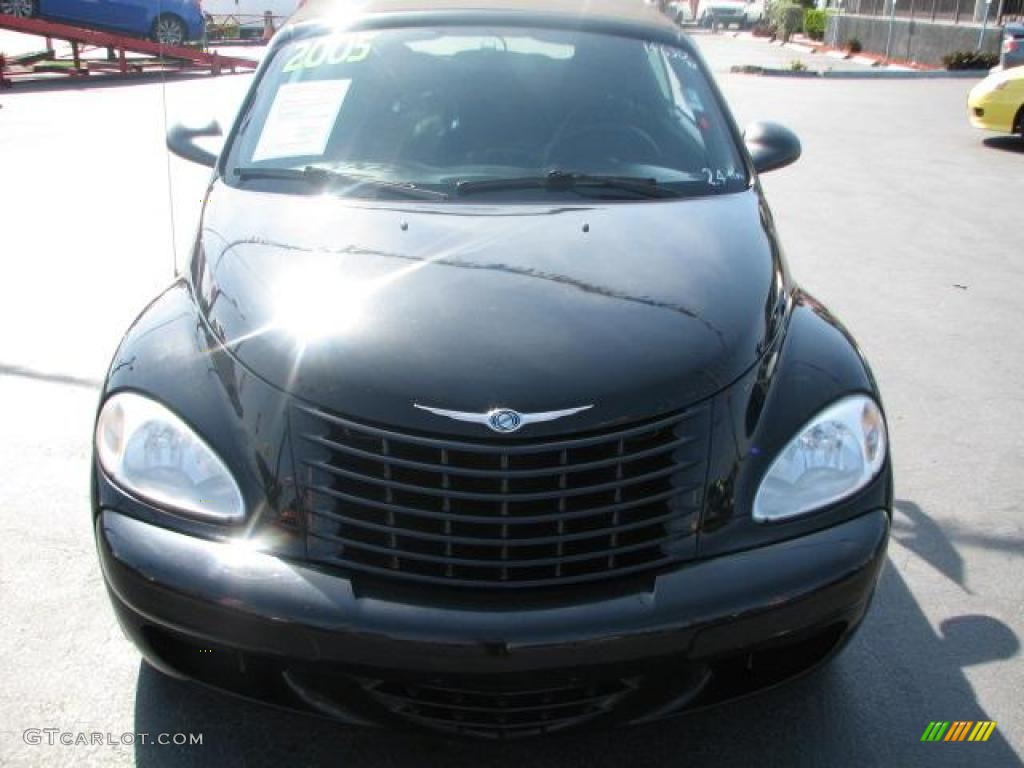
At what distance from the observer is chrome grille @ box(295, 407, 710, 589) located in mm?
2246

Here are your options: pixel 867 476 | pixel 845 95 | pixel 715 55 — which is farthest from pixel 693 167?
pixel 715 55

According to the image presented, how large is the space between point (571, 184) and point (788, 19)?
145 ft

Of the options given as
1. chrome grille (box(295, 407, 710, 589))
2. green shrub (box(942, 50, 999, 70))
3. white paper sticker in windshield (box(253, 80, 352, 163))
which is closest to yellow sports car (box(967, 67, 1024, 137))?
white paper sticker in windshield (box(253, 80, 352, 163))

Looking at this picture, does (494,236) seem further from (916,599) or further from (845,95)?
(845,95)

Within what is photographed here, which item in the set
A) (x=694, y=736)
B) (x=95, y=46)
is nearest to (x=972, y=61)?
(x=95, y=46)

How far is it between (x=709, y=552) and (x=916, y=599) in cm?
139

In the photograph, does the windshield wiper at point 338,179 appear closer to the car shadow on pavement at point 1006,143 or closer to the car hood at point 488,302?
the car hood at point 488,302

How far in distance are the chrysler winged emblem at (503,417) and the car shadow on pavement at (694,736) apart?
814mm

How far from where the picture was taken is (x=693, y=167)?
11.8ft

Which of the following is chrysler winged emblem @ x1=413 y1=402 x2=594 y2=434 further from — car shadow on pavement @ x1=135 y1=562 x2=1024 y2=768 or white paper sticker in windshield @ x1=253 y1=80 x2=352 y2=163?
white paper sticker in windshield @ x1=253 y1=80 x2=352 y2=163

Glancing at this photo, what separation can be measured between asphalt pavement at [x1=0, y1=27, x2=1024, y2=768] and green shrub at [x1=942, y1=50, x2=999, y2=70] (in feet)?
56.5

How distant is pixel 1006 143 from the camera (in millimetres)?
13711

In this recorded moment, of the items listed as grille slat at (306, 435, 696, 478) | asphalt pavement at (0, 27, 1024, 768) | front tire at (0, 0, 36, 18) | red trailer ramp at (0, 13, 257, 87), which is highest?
grille slat at (306, 435, 696, 478)

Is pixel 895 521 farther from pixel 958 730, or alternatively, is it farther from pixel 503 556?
Result: pixel 503 556
